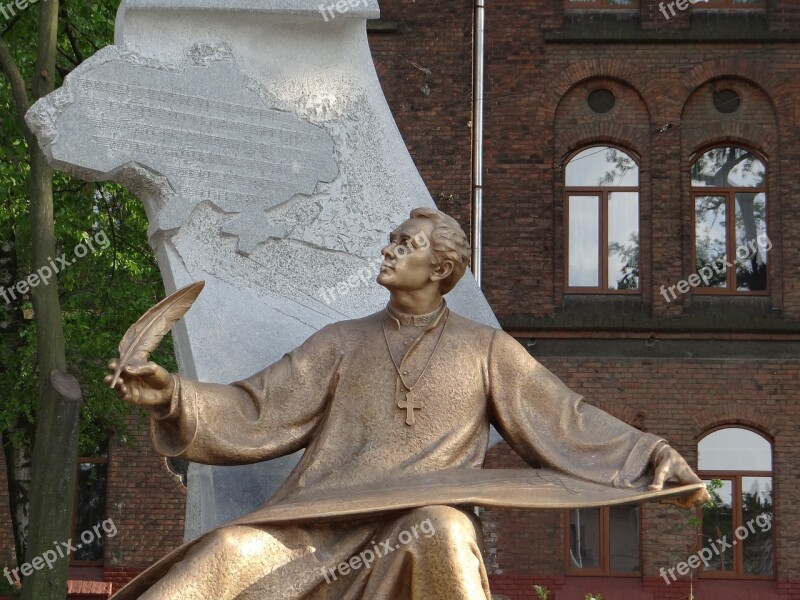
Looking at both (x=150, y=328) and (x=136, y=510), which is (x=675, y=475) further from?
(x=136, y=510)

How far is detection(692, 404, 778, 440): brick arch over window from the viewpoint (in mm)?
17094

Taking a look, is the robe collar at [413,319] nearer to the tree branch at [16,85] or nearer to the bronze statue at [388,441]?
the bronze statue at [388,441]

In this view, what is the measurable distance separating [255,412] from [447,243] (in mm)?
851

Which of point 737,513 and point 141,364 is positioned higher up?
point 141,364

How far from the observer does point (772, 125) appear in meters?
18.2

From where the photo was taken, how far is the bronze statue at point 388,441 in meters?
4.65

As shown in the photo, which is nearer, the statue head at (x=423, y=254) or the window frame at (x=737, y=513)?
the statue head at (x=423, y=254)

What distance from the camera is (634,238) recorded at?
1806 cm

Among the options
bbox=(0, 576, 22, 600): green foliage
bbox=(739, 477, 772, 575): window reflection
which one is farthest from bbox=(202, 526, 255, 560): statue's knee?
bbox=(739, 477, 772, 575): window reflection

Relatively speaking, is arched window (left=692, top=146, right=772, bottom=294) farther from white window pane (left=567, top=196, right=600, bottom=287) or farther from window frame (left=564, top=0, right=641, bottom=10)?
window frame (left=564, top=0, right=641, bottom=10)

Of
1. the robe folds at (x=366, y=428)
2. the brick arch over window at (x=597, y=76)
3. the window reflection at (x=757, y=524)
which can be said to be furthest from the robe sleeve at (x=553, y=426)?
the brick arch over window at (x=597, y=76)

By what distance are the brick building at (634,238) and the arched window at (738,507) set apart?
0.07 feet

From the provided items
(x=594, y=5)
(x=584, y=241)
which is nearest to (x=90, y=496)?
(x=584, y=241)

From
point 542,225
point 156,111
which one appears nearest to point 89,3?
point 542,225
